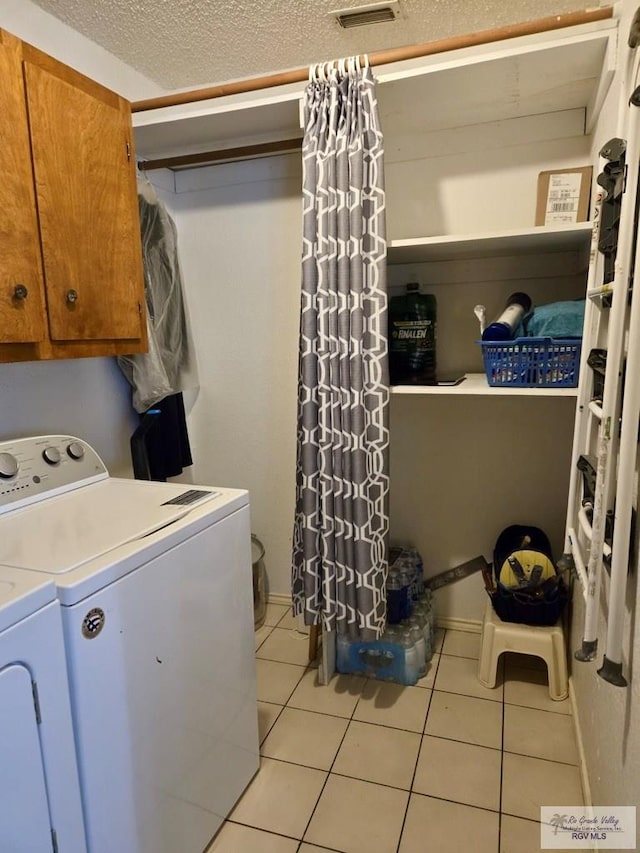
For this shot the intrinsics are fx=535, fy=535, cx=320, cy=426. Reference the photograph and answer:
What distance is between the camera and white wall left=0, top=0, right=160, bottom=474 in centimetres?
165

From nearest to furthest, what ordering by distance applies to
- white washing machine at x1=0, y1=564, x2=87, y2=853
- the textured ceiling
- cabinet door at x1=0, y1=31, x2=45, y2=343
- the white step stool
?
white washing machine at x1=0, y1=564, x2=87, y2=853, cabinet door at x1=0, y1=31, x2=45, y2=343, the textured ceiling, the white step stool

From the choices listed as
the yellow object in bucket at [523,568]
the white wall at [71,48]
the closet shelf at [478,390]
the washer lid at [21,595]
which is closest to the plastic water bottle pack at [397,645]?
the yellow object in bucket at [523,568]

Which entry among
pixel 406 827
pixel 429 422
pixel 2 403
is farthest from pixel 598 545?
pixel 2 403

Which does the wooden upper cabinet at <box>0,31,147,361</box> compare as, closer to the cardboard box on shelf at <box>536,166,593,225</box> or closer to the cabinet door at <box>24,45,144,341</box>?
the cabinet door at <box>24,45,144,341</box>

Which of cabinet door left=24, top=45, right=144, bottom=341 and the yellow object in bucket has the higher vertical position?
cabinet door left=24, top=45, right=144, bottom=341

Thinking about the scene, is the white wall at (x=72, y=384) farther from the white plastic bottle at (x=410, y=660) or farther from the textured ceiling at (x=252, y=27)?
the white plastic bottle at (x=410, y=660)

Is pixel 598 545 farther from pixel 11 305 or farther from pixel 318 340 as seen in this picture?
pixel 11 305

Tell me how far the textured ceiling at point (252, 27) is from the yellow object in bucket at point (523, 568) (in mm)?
1857

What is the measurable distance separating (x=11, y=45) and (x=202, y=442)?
1683 millimetres

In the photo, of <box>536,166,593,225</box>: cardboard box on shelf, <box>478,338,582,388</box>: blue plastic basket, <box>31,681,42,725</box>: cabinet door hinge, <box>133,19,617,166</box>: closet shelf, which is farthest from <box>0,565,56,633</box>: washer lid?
<box>536,166,593,225</box>: cardboard box on shelf

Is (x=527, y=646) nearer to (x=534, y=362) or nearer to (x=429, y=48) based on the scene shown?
(x=534, y=362)

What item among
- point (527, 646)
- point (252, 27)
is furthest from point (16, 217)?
point (527, 646)

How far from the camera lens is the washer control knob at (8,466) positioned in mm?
1437

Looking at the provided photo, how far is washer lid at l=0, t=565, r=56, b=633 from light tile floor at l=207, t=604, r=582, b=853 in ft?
3.18
